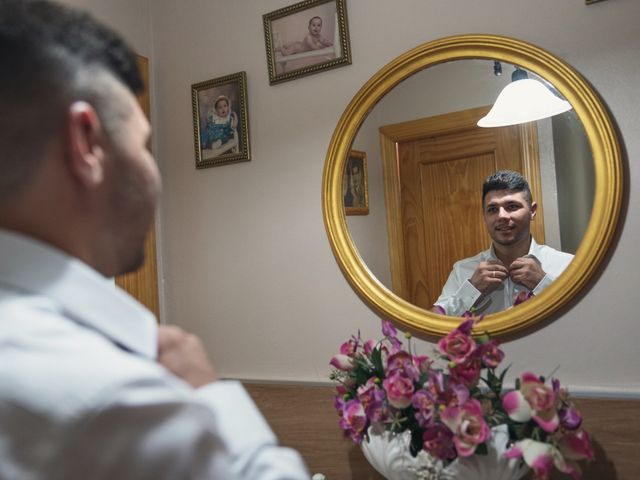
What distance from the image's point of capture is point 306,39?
1816mm

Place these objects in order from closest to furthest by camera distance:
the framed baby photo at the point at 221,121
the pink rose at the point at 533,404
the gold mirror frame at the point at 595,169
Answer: the pink rose at the point at 533,404, the gold mirror frame at the point at 595,169, the framed baby photo at the point at 221,121

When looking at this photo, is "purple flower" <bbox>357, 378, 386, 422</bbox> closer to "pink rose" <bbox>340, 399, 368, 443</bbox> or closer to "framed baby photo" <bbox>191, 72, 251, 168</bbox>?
"pink rose" <bbox>340, 399, 368, 443</bbox>

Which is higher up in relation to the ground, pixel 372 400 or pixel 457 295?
pixel 457 295

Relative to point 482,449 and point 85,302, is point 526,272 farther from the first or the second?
point 85,302

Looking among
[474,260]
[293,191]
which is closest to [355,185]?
[293,191]

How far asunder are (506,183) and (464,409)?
604mm

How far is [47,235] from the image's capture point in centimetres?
64

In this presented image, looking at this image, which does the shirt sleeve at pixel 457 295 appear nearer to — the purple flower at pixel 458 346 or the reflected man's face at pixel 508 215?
the reflected man's face at pixel 508 215

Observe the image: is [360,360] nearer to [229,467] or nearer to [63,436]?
[229,467]

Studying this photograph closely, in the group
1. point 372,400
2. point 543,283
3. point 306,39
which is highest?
point 306,39

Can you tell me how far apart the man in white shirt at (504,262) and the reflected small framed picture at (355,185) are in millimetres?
332

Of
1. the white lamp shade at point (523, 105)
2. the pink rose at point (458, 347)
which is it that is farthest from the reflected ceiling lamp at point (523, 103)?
the pink rose at point (458, 347)

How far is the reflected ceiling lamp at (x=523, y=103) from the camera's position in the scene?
1.43 meters

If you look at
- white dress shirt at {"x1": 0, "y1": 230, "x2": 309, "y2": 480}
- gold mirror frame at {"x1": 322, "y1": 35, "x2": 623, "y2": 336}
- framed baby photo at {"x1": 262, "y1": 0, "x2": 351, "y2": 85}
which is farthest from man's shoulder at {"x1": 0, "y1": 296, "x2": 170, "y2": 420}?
framed baby photo at {"x1": 262, "y1": 0, "x2": 351, "y2": 85}
